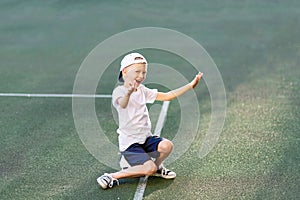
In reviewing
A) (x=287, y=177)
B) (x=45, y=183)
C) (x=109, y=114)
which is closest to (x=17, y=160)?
(x=45, y=183)

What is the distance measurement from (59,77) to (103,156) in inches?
91.4

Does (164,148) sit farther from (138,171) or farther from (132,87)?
(132,87)

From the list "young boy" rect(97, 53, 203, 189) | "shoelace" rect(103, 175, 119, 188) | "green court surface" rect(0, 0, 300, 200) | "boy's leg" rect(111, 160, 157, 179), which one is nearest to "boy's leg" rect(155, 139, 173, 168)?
"young boy" rect(97, 53, 203, 189)

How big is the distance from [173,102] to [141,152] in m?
1.74

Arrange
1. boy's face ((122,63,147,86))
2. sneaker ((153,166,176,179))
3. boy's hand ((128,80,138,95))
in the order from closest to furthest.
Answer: boy's hand ((128,80,138,95)) < boy's face ((122,63,147,86)) < sneaker ((153,166,176,179))

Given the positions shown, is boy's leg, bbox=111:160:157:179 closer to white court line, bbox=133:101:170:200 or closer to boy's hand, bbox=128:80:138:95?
white court line, bbox=133:101:170:200

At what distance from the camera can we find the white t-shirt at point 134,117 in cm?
407

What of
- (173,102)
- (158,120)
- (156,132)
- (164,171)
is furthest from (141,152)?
(173,102)

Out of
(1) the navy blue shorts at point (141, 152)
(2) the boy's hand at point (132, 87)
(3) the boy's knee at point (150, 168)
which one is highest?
(2) the boy's hand at point (132, 87)

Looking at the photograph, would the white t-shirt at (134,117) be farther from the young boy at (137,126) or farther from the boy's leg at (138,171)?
the boy's leg at (138,171)

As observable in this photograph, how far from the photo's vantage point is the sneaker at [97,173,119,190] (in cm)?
416

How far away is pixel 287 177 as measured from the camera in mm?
4285

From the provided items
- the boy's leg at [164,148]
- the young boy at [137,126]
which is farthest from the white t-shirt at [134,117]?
the boy's leg at [164,148]

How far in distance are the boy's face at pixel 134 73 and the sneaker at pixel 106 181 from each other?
77 centimetres
